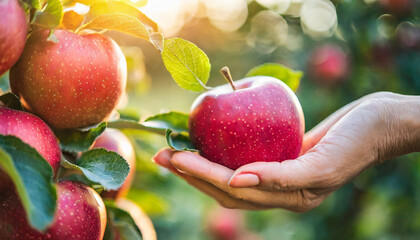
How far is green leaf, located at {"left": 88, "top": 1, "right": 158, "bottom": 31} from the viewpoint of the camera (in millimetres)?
646

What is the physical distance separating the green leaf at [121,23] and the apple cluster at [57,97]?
3 centimetres

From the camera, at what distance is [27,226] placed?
0.55 meters

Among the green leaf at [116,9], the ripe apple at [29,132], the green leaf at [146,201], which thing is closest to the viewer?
the ripe apple at [29,132]

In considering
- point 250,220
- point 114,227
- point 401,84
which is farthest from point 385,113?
point 250,220

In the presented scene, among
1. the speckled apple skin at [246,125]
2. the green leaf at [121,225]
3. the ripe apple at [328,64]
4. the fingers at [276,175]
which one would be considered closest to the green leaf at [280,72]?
the speckled apple skin at [246,125]

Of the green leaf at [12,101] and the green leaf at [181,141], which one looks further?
the green leaf at [181,141]

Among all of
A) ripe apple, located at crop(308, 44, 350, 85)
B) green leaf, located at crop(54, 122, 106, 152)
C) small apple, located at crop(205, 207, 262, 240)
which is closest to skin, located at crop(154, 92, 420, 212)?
green leaf, located at crop(54, 122, 106, 152)

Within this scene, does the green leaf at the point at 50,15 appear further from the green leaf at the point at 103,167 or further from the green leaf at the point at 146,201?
the green leaf at the point at 146,201

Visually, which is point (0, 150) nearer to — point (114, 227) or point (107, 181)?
point (107, 181)

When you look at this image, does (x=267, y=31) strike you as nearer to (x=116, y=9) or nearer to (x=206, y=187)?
(x=206, y=187)

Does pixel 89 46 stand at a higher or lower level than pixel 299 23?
higher

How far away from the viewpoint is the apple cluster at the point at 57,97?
529mm

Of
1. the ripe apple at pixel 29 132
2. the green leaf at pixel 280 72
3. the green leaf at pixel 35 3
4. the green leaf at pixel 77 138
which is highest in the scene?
the green leaf at pixel 35 3

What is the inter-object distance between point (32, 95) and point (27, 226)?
0.63 ft
